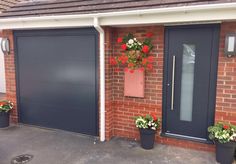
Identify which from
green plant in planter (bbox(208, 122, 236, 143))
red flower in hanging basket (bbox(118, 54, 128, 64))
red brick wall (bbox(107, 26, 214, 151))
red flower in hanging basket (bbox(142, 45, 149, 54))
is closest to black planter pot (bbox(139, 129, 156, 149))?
red brick wall (bbox(107, 26, 214, 151))

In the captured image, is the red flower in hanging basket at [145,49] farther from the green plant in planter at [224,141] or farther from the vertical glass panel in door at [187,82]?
the green plant in planter at [224,141]

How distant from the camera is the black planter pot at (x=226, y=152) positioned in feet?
11.6

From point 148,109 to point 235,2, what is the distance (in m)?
2.41

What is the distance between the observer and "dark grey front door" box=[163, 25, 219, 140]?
3908 millimetres

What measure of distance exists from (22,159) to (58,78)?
6.29 ft

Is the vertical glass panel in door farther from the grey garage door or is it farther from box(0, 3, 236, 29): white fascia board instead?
the grey garage door

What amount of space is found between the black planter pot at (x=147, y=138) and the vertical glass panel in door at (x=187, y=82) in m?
0.68

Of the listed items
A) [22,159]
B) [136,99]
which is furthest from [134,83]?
[22,159]

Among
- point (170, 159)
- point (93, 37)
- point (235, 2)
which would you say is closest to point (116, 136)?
point (170, 159)

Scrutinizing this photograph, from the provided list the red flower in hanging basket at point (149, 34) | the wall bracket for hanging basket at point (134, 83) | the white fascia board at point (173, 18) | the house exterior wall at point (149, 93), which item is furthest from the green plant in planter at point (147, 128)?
the white fascia board at point (173, 18)

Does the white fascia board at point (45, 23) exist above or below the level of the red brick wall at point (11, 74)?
above

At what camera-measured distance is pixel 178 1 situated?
3816 mm

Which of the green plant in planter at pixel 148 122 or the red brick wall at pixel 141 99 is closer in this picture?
the green plant in planter at pixel 148 122

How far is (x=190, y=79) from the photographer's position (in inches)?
163
